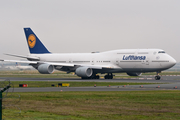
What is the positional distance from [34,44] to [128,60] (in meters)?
26.5

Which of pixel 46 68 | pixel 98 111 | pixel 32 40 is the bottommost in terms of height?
pixel 98 111

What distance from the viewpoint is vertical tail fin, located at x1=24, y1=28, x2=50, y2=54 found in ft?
251

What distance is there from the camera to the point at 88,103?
72.5 feet

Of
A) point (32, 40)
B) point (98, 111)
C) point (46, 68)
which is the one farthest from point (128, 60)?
point (98, 111)

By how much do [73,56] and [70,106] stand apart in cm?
5047

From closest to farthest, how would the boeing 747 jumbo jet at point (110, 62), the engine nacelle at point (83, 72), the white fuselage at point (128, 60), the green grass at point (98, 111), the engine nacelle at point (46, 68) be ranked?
1. the green grass at point (98, 111)
2. the white fuselage at point (128, 60)
3. the boeing 747 jumbo jet at point (110, 62)
4. the engine nacelle at point (83, 72)
5. the engine nacelle at point (46, 68)

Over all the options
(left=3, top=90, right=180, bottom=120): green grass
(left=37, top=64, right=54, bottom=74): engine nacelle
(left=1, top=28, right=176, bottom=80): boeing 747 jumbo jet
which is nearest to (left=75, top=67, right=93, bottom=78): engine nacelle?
(left=1, top=28, right=176, bottom=80): boeing 747 jumbo jet

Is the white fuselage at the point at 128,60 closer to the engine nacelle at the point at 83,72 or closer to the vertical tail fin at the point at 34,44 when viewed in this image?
the engine nacelle at the point at 83,72

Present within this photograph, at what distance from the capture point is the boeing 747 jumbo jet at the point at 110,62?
59.2 meters

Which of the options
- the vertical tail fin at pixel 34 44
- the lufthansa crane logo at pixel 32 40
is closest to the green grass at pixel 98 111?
the vertical tail fin at pixel 34 44

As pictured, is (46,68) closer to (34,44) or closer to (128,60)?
(34,44)

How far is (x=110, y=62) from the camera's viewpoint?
6419 centimetres

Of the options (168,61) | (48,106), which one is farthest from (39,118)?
(168,61)

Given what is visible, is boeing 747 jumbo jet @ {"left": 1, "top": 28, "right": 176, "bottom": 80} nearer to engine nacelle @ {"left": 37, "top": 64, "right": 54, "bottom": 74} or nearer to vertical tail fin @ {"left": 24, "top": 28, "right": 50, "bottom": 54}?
engine nacelle @ {"left": 37, "top": 64, "right": 54, "bottom": 74}
